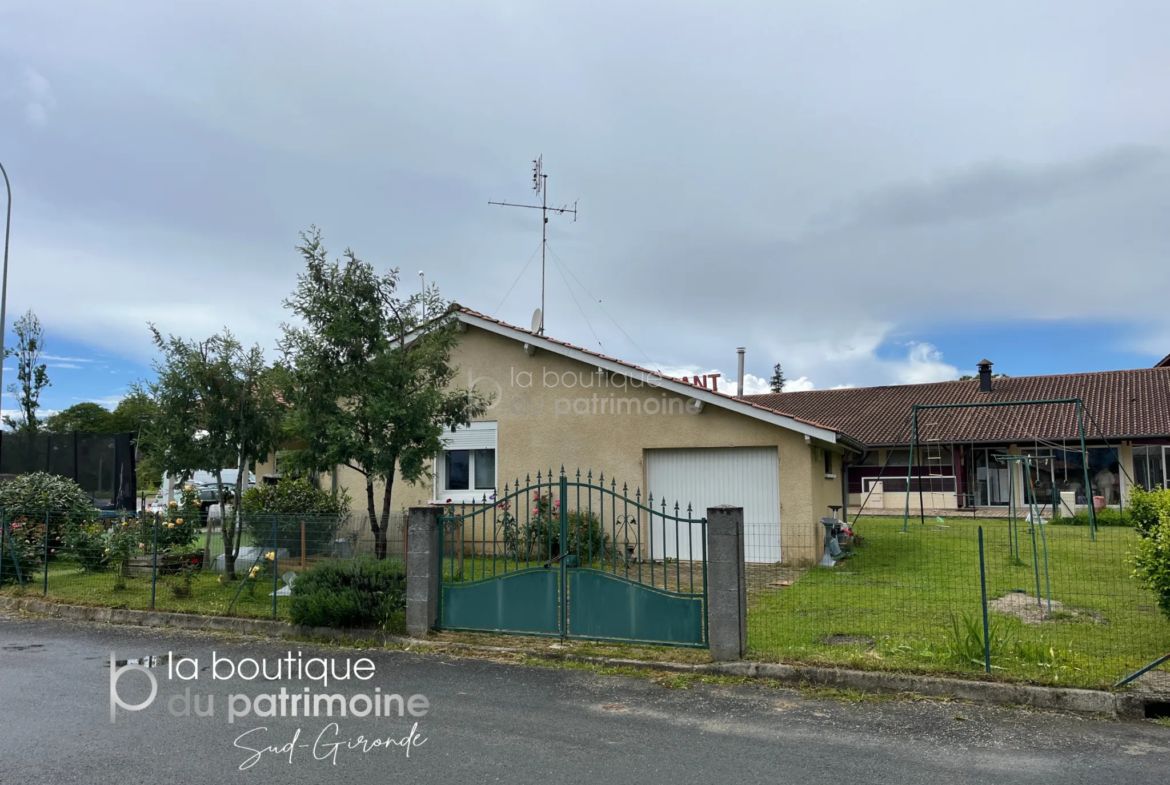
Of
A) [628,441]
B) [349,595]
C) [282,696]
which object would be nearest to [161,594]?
[349,595]

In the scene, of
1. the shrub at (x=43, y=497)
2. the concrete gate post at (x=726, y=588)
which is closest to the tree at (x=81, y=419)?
the shrub at (x=43, y=497)

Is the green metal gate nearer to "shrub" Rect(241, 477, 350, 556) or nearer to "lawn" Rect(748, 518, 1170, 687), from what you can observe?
"lawn" Rect(748, 518, 1170, 687)

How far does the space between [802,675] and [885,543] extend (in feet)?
34.7

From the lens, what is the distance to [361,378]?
11133 millimetres

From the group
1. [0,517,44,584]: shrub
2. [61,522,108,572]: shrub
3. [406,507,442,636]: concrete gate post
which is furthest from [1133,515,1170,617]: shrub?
[0,517,44,584]: shrub

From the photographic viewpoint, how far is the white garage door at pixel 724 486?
14227 millimetres

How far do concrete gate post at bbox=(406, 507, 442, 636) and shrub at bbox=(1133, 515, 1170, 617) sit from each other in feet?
23.5

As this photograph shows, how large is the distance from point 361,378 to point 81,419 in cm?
6297

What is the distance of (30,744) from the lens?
5672 mm

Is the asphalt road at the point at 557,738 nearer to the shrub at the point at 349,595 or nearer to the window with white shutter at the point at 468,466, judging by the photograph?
the shrub at the point at 349,595

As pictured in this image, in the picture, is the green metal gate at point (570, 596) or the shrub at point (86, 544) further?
the shrub at point (86, 544)

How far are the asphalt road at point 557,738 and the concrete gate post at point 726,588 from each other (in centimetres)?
72

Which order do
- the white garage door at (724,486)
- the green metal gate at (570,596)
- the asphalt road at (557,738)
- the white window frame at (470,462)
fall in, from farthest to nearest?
the white window frame at (470,462)
the white garage door at (724,486)
the green metal gate at (570,596)
the asphalt road at (557,738)

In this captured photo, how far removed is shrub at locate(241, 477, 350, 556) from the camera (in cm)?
1032
